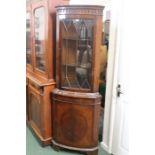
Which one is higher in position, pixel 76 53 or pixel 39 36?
pixel 39 36

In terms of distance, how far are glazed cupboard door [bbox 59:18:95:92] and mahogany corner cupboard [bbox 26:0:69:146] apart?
202mm

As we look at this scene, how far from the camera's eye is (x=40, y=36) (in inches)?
117

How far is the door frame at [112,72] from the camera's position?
2.46 meters

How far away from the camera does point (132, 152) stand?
1384 millimetres

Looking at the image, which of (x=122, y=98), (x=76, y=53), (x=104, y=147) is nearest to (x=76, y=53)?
(x=76, y=53)

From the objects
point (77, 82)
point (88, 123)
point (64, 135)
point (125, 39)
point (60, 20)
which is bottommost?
point (64, 135)

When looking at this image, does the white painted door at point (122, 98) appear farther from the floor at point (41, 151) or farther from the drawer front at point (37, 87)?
the drawer front at point (37, 87)

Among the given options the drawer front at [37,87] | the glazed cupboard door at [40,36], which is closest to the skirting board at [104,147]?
the drawer front at [37,87]

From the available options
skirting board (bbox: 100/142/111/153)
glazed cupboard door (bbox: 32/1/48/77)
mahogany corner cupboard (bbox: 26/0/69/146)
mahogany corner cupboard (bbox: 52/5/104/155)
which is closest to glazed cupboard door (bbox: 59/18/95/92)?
mahogany corner cupboard (bbox: 52/5/104/155)

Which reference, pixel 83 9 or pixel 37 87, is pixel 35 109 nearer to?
pixel 37 87

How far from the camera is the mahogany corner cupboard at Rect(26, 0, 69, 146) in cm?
270

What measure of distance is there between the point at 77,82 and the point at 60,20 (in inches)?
31.4
